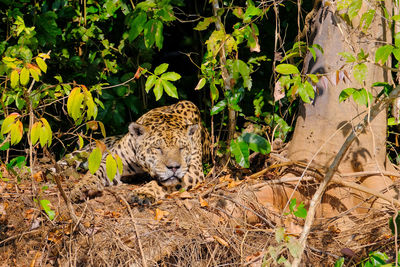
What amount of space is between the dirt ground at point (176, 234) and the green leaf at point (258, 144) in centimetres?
45

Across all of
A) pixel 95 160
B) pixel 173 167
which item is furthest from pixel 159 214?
pixel 95 160

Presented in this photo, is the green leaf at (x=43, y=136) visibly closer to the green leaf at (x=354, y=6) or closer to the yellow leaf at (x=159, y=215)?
the yellow leaf at (x=159, y=215)

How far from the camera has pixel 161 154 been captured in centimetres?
625

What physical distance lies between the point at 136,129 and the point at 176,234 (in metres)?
1.98

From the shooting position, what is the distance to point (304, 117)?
217 inches

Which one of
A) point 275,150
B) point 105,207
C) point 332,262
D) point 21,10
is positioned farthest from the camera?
point 21,10

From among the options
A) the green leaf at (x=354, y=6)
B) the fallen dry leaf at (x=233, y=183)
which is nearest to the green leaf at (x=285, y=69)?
the green leaf at (x=354, y=6)

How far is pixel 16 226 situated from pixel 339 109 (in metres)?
3.37

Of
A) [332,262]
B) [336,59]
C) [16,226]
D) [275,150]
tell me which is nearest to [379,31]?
[336,59]

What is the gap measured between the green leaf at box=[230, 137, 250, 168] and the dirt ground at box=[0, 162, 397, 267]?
30 cm

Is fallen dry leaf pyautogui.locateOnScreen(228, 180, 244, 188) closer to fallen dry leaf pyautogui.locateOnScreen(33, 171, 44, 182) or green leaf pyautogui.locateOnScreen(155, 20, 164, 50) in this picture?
green leaf pyautogui.locateOnScreen(155, 20, 164, 50)

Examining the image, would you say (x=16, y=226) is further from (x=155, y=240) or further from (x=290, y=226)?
(x=290, y=226)

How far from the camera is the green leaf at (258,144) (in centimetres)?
550

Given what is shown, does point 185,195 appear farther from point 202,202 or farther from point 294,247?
point 294,247
